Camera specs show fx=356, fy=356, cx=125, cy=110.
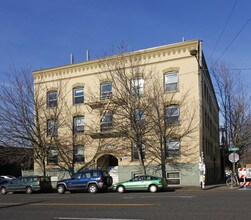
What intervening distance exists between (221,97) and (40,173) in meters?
18.5

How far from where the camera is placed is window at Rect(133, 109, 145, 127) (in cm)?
2703

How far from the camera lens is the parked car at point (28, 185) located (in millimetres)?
26406

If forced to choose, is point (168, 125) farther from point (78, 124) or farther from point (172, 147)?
point (78, 124)

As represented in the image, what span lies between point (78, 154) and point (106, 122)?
453 centimetres

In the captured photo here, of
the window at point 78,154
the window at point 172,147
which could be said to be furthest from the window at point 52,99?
the window at point 172,147

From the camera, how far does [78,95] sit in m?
32.9

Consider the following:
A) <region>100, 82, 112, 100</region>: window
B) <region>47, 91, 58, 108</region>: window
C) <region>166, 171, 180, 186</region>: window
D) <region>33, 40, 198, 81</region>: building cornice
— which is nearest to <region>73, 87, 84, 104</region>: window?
<region>33, 40, 198, 81</region>: building cornice

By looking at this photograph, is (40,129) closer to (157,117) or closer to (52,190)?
(52,190)

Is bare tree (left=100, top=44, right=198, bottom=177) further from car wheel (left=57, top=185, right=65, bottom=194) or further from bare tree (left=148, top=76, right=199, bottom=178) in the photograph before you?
car wheel (left=57, top=185, right=65, bottom=194)

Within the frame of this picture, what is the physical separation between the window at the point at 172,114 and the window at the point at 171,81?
57.2 inches

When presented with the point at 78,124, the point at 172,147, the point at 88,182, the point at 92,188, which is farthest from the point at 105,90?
the point at 92,188

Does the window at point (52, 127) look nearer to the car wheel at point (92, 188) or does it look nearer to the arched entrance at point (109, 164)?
the arched entrance at point (109, 164)

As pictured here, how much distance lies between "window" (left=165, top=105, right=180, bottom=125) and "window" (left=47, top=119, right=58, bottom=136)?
35.3 feet

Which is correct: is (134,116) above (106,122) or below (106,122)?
above
